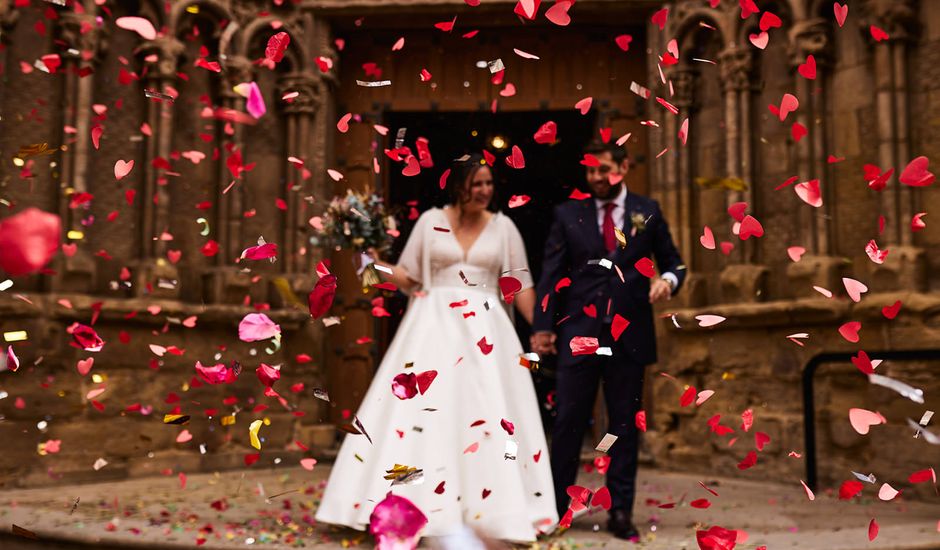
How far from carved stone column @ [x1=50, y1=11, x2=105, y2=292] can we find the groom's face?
11.1ft

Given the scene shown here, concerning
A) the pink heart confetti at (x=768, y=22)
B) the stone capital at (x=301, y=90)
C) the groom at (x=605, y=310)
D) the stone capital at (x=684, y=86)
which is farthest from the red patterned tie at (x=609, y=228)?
the stone capital at (x=301, y=90)

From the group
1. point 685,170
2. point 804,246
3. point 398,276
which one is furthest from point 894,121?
point 398,276

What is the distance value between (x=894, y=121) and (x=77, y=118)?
5.03 metres

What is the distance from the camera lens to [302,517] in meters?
4.37

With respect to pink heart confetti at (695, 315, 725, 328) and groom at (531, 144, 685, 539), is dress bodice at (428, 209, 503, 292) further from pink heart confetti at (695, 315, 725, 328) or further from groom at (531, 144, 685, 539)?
pink heart confetti at (695, 315, 725, 328)

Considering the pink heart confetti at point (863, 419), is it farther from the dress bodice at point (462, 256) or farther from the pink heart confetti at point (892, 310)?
the dress bodice at point (462, 256)

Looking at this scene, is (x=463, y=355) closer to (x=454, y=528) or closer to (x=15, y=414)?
(x=454, y=528)

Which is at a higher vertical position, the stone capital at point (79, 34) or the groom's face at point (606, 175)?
the stone capital at point (79, 34)

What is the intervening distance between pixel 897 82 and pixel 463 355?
3.26 m

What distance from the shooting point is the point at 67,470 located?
217 inches

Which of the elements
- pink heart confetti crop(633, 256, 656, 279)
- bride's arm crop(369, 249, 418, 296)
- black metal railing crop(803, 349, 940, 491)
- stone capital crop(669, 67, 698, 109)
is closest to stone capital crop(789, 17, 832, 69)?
stone capital crop(669, 67, 698, 109)

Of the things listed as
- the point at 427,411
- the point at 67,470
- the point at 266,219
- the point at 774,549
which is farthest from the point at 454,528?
the point at 266,219

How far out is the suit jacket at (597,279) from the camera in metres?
4.00

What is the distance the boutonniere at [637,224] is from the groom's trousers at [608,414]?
48 cm
